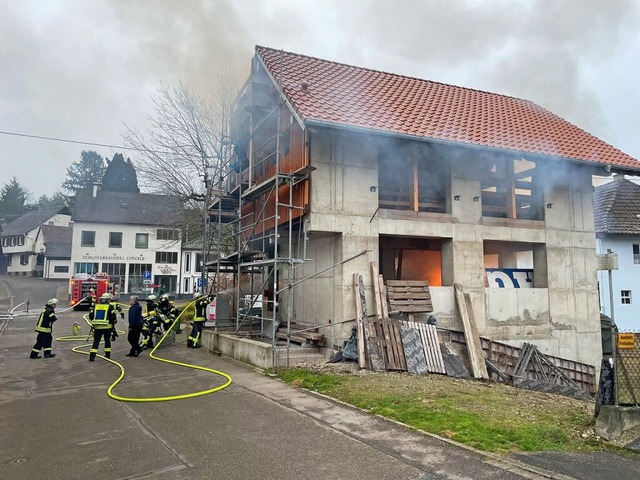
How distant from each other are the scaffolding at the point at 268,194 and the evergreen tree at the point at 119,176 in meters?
45.8

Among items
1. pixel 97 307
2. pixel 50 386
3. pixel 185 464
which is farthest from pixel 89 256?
pixel 185 464

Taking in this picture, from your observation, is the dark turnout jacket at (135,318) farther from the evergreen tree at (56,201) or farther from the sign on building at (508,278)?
the evergreen tree at (56,201)

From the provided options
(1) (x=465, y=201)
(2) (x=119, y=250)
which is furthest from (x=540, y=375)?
(2) (x=119, y=250)

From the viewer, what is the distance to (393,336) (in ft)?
29.4

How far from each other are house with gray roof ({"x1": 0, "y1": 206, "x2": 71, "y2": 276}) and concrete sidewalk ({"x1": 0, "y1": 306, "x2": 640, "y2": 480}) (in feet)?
165

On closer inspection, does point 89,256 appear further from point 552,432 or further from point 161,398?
point 552,432

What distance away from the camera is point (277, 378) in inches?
320

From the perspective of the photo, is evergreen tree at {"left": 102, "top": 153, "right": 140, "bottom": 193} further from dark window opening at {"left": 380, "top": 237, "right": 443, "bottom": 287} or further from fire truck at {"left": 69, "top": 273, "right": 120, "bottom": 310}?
dark window opening at {"left": 380, "top": 237, "right": 443, "bottom": 287}

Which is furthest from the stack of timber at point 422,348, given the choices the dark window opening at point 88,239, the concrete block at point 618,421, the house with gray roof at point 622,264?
the dark window opening at point 88,239

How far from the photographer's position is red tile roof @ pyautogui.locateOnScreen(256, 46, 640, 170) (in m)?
9.88

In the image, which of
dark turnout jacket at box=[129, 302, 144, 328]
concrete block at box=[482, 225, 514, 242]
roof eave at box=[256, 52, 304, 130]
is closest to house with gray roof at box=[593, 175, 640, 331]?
concrete block at box=[482, 225, 514, 242]

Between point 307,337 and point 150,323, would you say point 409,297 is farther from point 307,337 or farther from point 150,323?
point 150,323

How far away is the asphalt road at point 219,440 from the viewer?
4031 millimetres

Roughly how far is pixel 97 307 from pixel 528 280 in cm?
1163
